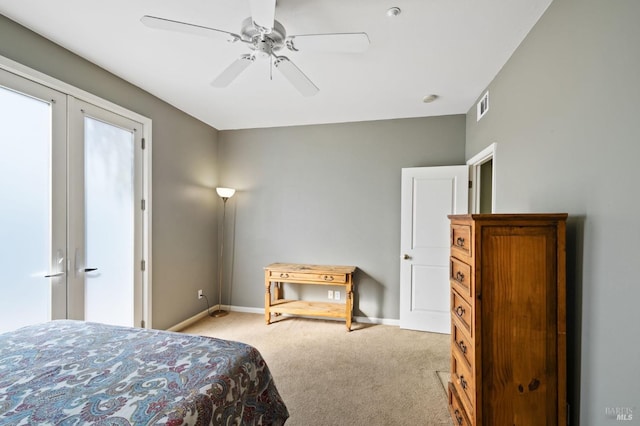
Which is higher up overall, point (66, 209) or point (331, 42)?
point (331, 42)

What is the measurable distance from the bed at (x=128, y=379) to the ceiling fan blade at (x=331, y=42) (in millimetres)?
1734

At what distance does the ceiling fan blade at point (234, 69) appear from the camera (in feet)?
5.81

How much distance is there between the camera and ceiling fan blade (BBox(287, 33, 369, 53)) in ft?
4.90

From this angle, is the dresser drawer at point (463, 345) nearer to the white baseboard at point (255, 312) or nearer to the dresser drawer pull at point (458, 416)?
A: the dresser drawer pull at point (458, 416)

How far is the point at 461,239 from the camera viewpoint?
1.58 metres

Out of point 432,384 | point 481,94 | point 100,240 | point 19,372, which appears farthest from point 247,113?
point 432,384

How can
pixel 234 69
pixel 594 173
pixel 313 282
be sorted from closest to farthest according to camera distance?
pixel 594 173 → pixel 234 69 → pixel 313 282

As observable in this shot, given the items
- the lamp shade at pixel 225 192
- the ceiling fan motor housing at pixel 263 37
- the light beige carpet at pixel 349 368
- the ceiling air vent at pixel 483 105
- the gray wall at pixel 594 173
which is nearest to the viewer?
the gray wall at pixel 594 173

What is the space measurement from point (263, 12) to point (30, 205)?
2.10 metres

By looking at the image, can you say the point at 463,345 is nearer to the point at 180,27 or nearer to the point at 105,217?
the point at 180,27

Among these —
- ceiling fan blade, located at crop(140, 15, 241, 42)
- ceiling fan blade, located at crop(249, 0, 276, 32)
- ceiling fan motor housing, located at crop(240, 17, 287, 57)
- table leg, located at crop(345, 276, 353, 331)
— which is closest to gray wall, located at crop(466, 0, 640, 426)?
ceiling fan blade, located at crop(249, 0, 276, 32)

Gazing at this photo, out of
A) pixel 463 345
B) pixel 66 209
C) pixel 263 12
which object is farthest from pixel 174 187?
pixel 463 345

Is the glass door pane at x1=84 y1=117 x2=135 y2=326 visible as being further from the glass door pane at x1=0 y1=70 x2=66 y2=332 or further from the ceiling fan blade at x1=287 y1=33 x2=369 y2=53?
the ceiling fan blade at x1=287 y1=33 x2=369 y2=53

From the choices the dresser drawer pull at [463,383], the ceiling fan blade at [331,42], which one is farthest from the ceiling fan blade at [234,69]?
the dresser drawer pull at [463,383]
